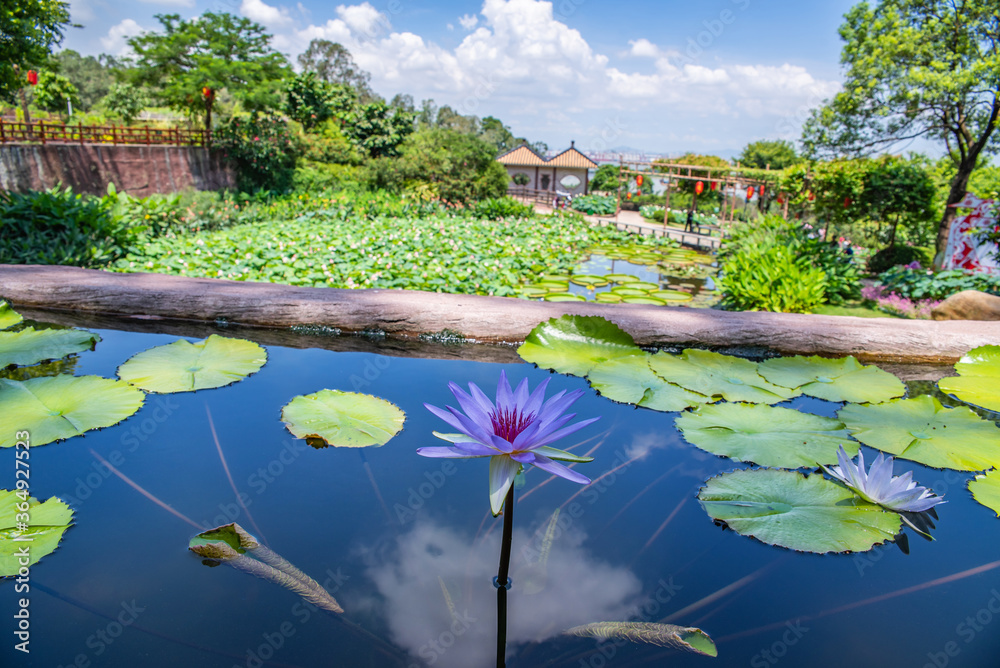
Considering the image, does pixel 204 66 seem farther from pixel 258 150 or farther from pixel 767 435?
pixel 767 435

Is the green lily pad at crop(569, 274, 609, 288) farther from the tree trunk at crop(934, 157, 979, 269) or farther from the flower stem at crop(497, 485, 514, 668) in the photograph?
the tree trunk at crop(934, 157, 979, 269)

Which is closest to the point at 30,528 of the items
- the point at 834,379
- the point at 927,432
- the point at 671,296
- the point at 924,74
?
the point at 927,432

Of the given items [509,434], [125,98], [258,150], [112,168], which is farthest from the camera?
[125,98]

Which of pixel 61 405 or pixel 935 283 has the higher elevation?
pixel 935 283

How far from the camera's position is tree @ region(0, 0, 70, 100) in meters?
8.60

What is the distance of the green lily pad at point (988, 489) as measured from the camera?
1535 millimetres

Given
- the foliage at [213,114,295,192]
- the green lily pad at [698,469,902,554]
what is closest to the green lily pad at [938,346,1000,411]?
the green lily pad at [698,469,902,554]

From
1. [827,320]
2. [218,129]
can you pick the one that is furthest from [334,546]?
[218,129]

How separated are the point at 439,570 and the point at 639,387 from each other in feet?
4.33

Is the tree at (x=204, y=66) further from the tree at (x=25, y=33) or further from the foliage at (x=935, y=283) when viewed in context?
the foliage at (x=935, y=283)

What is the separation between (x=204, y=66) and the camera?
12977 millimetres

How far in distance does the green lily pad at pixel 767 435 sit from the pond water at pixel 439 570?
0.08 m

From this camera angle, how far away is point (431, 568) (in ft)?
4.12

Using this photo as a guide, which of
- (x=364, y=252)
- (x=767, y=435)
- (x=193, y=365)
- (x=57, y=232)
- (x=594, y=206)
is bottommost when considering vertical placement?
(x=767, y=435)
